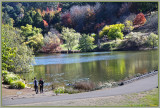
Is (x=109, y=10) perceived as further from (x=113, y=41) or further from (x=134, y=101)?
(x=134, y=101)

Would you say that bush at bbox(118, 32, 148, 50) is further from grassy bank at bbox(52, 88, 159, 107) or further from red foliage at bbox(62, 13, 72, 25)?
grassy bank at bbox(52, 88, 159, 107)

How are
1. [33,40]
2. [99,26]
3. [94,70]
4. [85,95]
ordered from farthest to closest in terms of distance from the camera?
[99,26]
[33,40]
[94,70]
[85,95]

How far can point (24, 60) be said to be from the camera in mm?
33594

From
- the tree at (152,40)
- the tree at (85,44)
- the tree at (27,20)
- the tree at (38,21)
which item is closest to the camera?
the tree at (152,40)

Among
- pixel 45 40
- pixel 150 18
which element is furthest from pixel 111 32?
pixel 45 40

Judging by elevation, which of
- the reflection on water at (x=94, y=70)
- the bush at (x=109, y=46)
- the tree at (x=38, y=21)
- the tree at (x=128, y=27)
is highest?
the tree at (x=38, y=21)

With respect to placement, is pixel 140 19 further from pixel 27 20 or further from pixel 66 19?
pixel 27 20

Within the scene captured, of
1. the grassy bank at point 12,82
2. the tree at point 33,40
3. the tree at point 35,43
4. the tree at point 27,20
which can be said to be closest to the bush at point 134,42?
the tree at point 35,43

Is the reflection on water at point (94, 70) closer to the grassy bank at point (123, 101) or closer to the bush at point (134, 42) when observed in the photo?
the grassy bank at point (123, 101)

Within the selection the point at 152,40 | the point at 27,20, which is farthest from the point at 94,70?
the point at 27,20

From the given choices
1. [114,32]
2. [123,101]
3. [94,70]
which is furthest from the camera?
[114,32]

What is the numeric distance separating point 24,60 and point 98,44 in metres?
50.4

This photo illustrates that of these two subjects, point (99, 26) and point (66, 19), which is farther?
point (66, 19)

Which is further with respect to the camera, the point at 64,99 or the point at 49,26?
the point at 49,26
